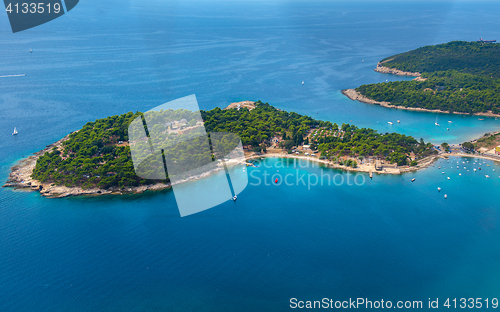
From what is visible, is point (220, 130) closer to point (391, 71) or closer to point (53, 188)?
point (53, 188)

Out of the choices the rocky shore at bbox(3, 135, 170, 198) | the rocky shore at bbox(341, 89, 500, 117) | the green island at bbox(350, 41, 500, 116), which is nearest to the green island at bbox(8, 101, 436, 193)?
the rocky shore at bbox(3, 135, 170, 198)

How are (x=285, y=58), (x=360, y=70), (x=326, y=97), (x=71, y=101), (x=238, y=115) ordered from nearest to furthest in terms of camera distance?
1. (x=238, y=115)
2. (x=71, y=101)
3. (x=326, y=97)
4. (x=360, y=70)
5. (x=285, y=58)

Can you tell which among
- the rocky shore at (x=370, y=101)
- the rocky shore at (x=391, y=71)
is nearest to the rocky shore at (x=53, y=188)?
the rocky shore at (x=370, y=101)

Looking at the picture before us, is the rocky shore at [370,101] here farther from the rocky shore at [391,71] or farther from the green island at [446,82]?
the rocky shore at [391,71]

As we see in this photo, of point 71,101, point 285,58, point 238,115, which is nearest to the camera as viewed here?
point 238,115

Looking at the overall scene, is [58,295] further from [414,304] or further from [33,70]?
[33,70]

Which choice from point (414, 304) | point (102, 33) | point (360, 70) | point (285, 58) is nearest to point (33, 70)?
point (102, 33)

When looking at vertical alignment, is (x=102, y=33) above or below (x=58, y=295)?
above

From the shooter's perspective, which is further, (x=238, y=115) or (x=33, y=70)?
(x=33, y=70)
